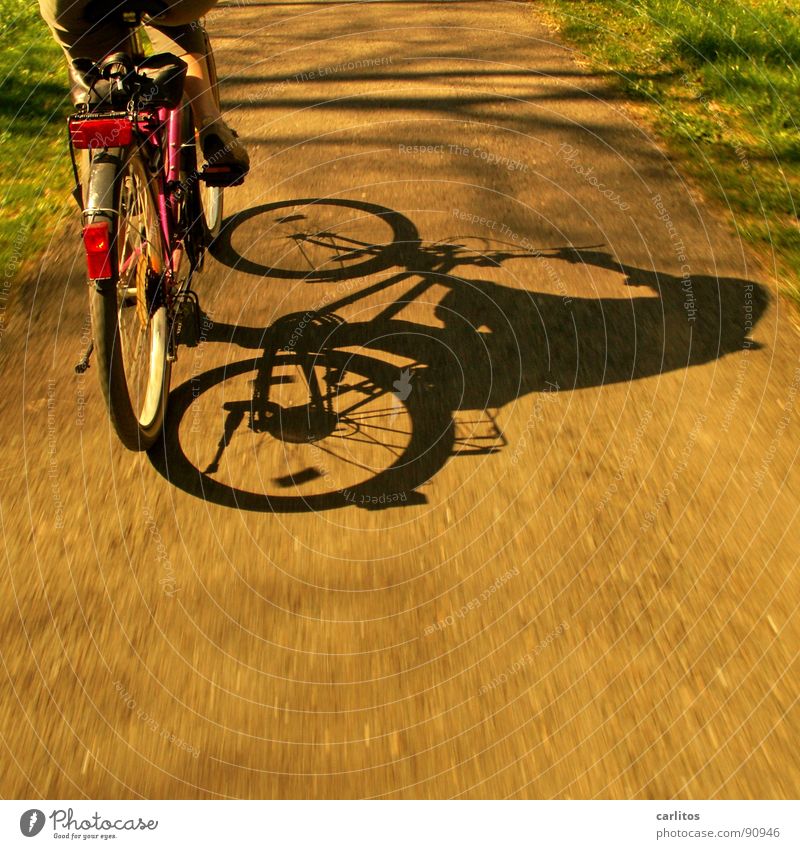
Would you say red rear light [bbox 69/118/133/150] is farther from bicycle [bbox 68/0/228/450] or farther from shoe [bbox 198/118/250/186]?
shoe [bbox 198/118/250/186]

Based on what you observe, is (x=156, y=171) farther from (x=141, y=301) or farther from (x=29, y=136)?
(x=29, y=136)

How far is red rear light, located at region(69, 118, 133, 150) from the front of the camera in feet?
9.55

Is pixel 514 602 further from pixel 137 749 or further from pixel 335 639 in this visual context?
pixel 137 749

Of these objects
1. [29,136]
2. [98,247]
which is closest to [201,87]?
[98,247]

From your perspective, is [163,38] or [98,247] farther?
[163,38]

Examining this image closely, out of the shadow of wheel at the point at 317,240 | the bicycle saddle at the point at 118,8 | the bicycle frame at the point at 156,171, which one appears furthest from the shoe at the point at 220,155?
the bicycle saddle at the point at 118,8

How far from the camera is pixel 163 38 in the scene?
3.98 meters

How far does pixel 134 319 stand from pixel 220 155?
3.93 ft

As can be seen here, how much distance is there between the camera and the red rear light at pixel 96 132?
9.55 feet

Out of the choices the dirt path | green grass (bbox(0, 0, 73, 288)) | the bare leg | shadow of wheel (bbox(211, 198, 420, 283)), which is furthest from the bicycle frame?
green grass (bbox(0, 0, 73, 288))

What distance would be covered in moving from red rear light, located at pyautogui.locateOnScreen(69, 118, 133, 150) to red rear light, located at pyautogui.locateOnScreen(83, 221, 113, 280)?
32cm

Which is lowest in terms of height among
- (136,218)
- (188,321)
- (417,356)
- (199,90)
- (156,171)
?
(417,356)

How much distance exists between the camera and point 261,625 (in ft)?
9.04

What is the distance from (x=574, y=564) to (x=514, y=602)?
285mm
